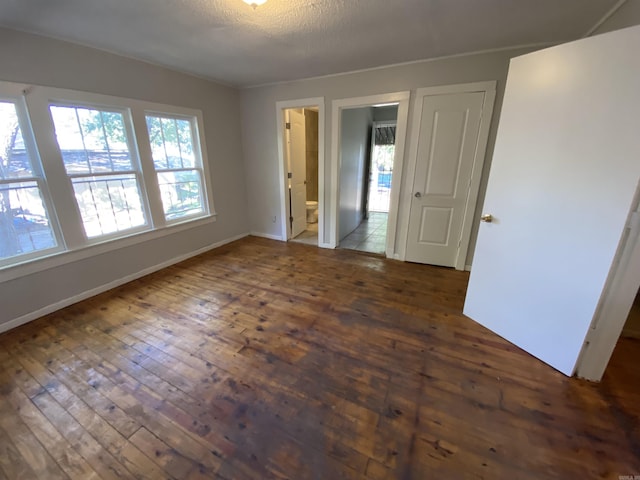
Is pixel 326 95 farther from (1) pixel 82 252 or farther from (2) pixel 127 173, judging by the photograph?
(1) pixel 82 252

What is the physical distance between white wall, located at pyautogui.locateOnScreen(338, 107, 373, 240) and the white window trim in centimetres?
218

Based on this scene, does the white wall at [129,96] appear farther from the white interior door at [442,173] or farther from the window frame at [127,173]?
the white interior door at [442,173]

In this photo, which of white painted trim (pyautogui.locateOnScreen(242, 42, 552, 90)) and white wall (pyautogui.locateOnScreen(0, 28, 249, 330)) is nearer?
white wall (pyautogui.locateOnScreen(0, 28, 249, 330))

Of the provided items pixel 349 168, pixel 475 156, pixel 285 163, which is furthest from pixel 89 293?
pixel 475 156

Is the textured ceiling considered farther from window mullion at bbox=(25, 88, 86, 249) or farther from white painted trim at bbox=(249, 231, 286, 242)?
white painted trim at bbox=(249, 231, 286, 242)

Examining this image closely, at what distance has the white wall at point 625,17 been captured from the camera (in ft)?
5.52

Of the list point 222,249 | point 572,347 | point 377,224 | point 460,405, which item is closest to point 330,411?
point 460,405

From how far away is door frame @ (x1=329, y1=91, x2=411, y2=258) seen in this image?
3170mm

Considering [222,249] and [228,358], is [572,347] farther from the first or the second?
[222,249]

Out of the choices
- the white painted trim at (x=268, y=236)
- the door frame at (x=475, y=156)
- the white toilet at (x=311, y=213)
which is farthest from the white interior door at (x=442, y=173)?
the white toilet at (x=311, y=213)

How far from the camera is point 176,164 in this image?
137 inches

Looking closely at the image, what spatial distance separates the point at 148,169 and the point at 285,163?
1.89m

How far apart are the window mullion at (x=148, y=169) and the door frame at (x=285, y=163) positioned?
5.76 ft

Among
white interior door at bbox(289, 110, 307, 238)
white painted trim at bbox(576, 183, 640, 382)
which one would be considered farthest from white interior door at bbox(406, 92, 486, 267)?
white interior door at bbox(289, 110, 307, 238)
